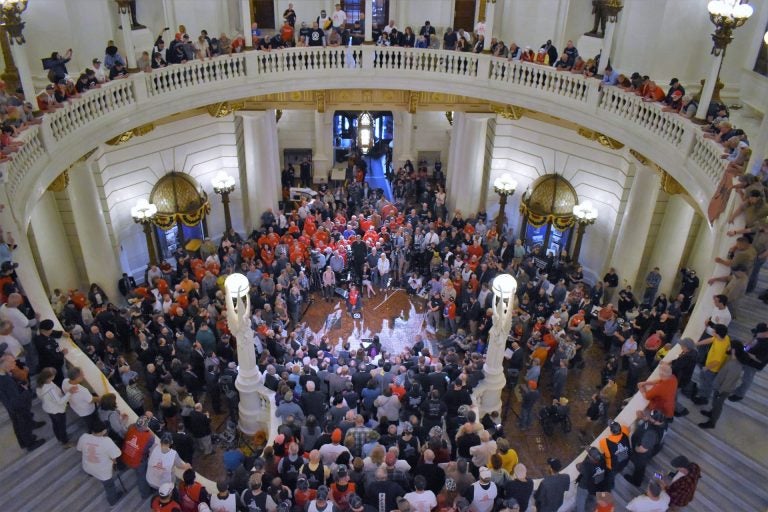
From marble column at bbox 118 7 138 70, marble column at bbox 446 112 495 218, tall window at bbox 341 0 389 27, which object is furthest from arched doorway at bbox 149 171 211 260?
marble column at bbox 446 112 495 218

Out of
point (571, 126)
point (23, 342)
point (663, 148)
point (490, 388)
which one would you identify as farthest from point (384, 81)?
point (23, 342)

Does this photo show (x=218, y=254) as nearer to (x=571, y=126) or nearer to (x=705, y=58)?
(x=571, y=126)

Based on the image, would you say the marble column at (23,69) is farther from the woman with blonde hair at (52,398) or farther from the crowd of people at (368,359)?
the woman with blonde hair at (52,398)

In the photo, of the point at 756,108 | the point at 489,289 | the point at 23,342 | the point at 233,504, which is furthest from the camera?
the point at 489,289

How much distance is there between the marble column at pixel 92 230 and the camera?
50.0ft

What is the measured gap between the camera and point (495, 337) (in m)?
11.4

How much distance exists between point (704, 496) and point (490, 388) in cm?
445

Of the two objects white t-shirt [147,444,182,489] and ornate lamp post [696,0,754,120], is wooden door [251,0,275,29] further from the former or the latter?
white t-shirt [147,444,182,489]

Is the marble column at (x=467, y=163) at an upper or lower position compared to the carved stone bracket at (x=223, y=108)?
lower

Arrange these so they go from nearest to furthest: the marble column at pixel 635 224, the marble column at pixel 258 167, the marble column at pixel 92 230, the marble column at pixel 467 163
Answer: the marble column at pixel 92 230, the marble column at pixel 635 224, the marble column at pixel 258 167, the marble column at pixel 467 163

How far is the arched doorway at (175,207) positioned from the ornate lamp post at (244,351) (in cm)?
696

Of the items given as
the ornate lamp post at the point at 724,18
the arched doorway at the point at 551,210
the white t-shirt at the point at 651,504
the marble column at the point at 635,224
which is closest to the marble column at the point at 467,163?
the arched doorway at the point at 551,210

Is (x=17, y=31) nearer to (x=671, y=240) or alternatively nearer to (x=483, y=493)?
(x=483, y=493)

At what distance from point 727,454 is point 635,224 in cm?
883
